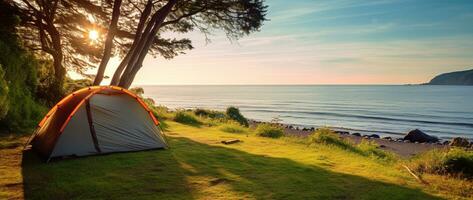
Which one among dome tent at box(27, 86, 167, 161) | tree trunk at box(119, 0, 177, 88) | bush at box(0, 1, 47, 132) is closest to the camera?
dome tent at box(27, 86, 167, 161)

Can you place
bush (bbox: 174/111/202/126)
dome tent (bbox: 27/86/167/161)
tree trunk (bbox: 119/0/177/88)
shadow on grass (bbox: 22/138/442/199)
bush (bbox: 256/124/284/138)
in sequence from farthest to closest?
bush (bbox: 174/111/202/126) < tree trunk (bbox: 119/0/177/88) < bush (bbox: 256/124/284/138) < dome tent (bbox: 27/86/167/161) < shadow on grass (bbox: 22/138/442/199)

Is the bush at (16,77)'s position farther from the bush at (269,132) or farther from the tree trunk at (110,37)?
the bush at (269,132)

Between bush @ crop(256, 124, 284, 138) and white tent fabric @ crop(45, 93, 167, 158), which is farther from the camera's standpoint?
bush @ crop(256, 124, 284, 138)

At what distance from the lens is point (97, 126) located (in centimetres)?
1022

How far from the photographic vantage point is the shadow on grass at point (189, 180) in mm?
7059

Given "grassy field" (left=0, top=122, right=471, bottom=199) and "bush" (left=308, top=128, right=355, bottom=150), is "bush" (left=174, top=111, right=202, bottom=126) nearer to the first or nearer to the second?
"bush" (left=308, top=128, right=355, bottom=150)

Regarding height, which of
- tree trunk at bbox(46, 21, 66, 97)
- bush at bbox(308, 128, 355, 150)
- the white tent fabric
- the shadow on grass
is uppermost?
tree trunk at bbox(46, 21, 66, 97)

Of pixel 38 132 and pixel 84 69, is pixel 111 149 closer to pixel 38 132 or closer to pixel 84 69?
pixel 38 132

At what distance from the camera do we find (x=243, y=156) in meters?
11.0

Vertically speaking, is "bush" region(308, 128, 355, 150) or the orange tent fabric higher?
the orange tent fabric

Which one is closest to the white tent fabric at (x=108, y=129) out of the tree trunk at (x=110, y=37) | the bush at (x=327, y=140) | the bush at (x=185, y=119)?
the tree trunk at (x=110, y=37)

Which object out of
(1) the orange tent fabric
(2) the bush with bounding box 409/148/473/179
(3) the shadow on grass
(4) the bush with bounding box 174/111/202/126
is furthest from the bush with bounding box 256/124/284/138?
(1) the orange tent fabric

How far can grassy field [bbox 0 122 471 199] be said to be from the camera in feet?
23.3

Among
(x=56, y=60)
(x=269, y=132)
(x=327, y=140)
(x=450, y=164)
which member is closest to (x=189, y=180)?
(x=450, y=164)
